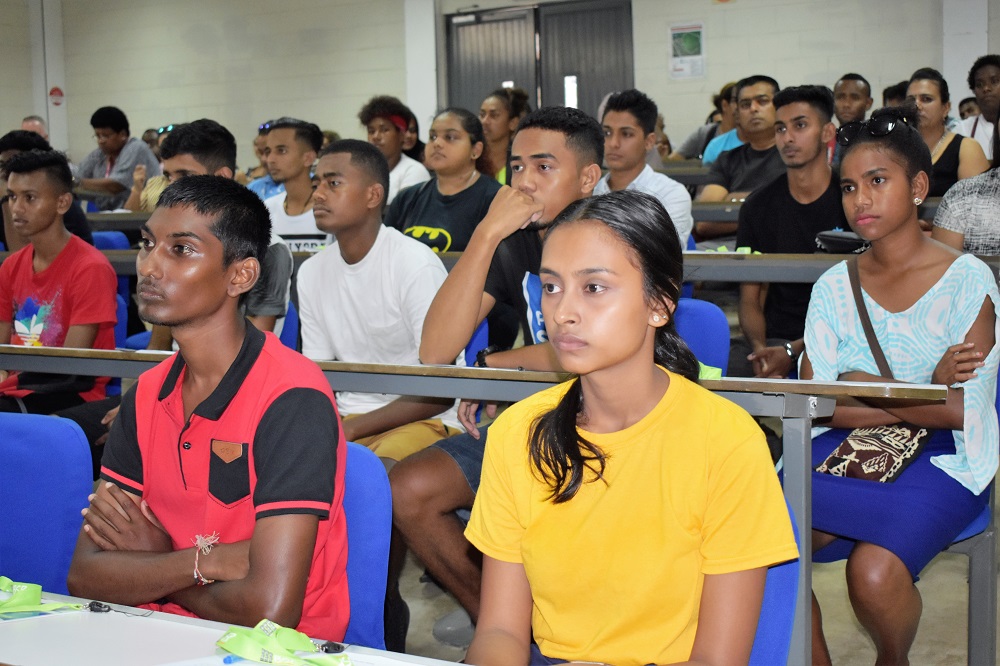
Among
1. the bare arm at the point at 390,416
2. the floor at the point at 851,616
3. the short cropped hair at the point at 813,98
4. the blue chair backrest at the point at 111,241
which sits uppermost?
the short cropped hair at the point at 813,98

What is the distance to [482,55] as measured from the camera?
392 inches

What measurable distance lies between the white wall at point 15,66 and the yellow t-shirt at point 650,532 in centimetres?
1143

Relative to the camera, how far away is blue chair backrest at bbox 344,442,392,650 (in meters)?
1.46

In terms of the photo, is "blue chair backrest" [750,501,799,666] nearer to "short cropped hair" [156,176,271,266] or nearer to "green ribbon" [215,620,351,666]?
"green ribbon" [215,620,351,666]

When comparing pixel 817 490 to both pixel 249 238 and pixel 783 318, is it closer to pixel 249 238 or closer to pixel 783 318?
pixel 249 238

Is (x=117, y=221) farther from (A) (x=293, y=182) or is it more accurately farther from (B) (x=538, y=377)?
(B) (x=538, y=377)

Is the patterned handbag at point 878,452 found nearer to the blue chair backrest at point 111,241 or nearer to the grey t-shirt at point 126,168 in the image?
the blue chair backrest at point 111,241

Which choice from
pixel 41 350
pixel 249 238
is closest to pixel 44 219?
pixel 41 350

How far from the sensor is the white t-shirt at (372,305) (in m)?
2.60

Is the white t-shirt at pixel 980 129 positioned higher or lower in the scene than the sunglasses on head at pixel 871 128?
higher

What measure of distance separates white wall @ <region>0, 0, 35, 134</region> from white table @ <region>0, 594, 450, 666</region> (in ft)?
37.0

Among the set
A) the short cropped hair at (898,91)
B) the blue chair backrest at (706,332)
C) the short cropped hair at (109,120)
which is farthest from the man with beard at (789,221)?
the short cropped hair at (109,120)

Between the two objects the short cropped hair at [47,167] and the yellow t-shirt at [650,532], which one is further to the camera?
the short cropped hair at [47,167]

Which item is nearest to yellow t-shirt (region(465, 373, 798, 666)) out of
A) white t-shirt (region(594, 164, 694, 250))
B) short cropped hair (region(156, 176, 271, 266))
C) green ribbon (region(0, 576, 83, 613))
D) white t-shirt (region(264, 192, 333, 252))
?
green ribbon (region(0, 576, 83, 613))
